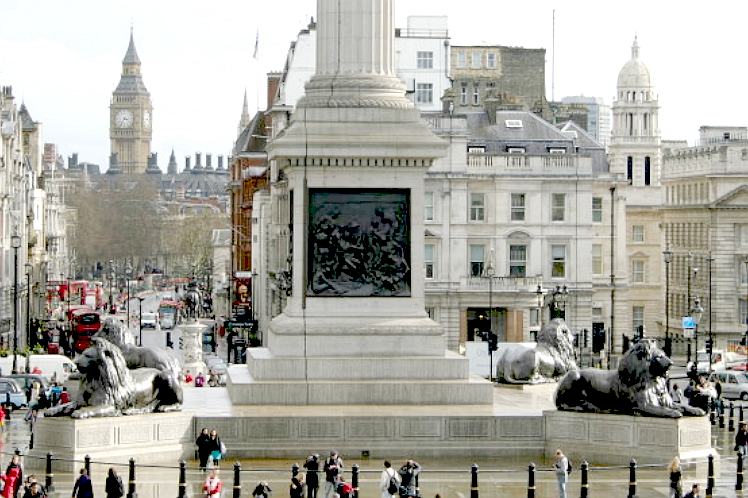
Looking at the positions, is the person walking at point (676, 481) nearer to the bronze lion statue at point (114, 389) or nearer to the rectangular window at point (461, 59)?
the bronze lion statue at point (114, 389)

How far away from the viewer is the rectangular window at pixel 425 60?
110 m

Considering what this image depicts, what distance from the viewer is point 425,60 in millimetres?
110438

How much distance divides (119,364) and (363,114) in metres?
9.55

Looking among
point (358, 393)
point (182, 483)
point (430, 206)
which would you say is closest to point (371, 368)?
point (358, 393)

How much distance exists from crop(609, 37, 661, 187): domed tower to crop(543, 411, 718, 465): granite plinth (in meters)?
79.0

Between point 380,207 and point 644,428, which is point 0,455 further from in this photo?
point 644,428

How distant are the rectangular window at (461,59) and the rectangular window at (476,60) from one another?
80 cm

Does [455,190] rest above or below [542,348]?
above

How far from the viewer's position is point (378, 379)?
158 feet

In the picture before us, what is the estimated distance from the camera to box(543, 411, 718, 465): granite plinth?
43188 millimetres

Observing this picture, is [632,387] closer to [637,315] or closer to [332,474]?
[332,474]

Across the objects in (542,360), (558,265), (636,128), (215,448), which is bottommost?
(215,448)

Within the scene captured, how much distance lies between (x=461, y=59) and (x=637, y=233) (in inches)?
783

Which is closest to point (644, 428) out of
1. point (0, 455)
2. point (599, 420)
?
point (599, 420)
